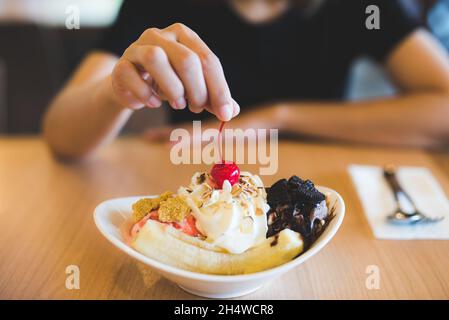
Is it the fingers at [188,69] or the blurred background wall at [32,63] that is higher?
the fingers at [188,69]

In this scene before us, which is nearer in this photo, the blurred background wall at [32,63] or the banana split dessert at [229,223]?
the banana split dessert at [229,223]

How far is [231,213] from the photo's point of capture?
440 millimetres

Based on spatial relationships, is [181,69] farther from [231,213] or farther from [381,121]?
[381,121]

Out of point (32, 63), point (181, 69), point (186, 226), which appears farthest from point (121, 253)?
point (32, 63)

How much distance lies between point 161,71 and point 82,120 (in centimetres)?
38

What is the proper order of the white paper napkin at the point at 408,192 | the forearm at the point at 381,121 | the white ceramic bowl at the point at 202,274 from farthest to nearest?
the forearm at the point at 381,121
the white paper napkin at the point at 408,192
the white ceramic bowl at the point at 202,274

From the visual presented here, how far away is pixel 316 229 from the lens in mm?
458

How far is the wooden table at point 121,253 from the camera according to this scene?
0.48 metres

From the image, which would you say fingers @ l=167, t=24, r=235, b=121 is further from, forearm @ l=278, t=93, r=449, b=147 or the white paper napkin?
forearm @ l=278, t=93, r=449, b=147

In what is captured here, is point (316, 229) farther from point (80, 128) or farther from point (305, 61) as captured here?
point (305, 61)

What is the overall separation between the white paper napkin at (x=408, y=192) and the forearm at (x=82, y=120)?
0.38 metres

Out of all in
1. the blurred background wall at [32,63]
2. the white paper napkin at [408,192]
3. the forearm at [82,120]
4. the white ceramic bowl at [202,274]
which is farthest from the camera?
the blurred background wall at [32,63]

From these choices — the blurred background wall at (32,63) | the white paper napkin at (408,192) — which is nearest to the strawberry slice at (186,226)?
the white paper napkin at (408,192)

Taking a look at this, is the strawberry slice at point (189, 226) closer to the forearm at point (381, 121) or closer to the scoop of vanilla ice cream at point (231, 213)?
the scoop of vanilla ice cream at point (231, 213)
